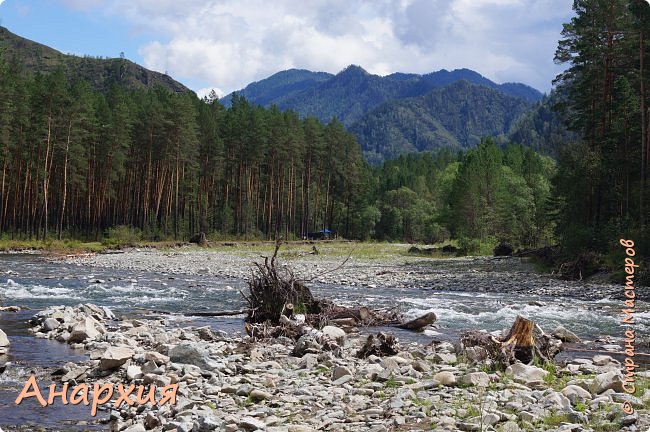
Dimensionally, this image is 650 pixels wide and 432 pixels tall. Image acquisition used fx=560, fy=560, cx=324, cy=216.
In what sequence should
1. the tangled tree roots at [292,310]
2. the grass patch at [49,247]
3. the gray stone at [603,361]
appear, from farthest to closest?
the grass patch at [49,247], the tangled tree roots at [292,310], the gray stone at [603,361]

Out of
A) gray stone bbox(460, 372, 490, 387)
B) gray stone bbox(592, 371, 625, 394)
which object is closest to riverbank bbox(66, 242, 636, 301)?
gray stone bbox(460, 372, 490, 387)

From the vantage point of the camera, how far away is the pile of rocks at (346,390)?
21.1 feet

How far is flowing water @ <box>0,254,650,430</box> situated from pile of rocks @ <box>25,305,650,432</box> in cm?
92

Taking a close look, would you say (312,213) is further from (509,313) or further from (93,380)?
(93,380)

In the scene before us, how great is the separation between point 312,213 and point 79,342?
74.5 meters

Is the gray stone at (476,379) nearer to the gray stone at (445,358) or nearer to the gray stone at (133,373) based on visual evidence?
the gray stone at (445,358)

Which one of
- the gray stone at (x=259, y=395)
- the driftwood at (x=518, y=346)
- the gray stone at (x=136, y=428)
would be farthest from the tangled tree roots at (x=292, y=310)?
the gray stone at (x=136, y=428)

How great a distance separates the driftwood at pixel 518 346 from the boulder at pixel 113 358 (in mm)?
5999

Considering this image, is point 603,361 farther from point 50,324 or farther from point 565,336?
point 50,324

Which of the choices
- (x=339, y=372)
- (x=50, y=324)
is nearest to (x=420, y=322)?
(x=339, y=372)

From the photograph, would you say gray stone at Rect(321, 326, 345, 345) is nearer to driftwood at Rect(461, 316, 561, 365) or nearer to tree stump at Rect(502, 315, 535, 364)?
driftwood at Rect(461, 316, 561, 365)

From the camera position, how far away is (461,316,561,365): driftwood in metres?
9.48

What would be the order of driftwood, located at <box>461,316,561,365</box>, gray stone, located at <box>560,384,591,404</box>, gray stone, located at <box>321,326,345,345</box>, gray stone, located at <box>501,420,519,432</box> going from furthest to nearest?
gray stone, located at <box>321,326,345,345</box> → driftwood, located at <box>461,316,561,365</box> → gray stone, located at <box>560,384,591,404</box> → gray stone, located at <box>501,420,519,432</box>

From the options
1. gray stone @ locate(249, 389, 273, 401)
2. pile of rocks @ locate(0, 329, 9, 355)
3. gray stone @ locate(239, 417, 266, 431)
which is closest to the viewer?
gray stone @ locate(239, 417, 266, 431)
